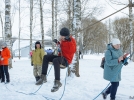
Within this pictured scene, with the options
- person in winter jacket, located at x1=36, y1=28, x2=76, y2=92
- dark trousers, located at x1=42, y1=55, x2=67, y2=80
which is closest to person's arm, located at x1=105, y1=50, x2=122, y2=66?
person in winter jacket, located at x1=36, y1=28, x2=76, y2=92

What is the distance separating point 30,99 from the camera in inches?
240

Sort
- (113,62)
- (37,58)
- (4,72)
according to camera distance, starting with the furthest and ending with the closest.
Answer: (4,72)
(37,58)
(113,62)

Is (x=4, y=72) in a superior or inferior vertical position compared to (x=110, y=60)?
inferior

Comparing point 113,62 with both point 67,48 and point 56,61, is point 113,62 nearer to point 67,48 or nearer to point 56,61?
point 67,48

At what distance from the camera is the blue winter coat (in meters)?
5.26

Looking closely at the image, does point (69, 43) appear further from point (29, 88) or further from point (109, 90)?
point (29, 88)

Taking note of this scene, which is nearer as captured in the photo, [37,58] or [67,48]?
[67,48]

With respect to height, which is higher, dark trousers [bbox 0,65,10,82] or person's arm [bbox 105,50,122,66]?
person's arm [bbox 105,50,122,66]

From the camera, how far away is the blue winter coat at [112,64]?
5.26 m

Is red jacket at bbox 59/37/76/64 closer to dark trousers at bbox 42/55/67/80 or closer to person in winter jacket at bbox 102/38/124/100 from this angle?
dark trousers at bbox 42/55/67/80

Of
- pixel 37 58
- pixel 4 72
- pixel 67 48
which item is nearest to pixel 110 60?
pixel 67 48

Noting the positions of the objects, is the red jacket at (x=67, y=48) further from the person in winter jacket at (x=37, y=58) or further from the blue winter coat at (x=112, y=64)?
the person in winter jacket at (x=37, y=58)

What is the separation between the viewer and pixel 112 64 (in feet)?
17.2

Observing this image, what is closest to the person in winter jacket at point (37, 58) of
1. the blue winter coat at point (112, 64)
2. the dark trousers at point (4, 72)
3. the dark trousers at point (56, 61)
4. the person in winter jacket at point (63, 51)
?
the dark trousers at point (4, 72)
